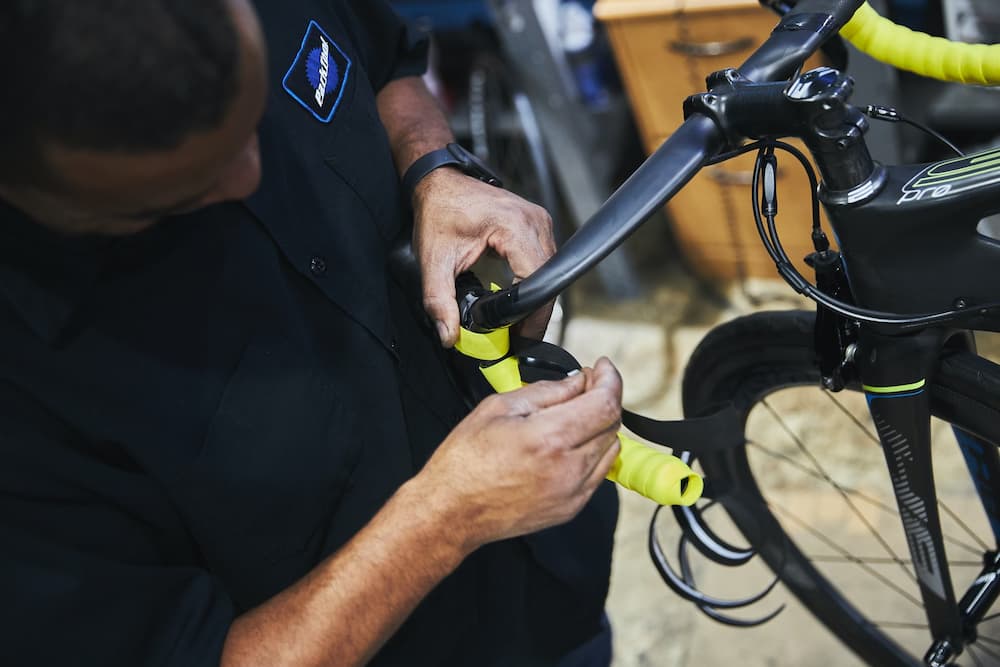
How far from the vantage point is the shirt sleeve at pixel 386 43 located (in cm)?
94

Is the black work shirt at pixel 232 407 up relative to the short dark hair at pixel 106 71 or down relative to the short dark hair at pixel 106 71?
down

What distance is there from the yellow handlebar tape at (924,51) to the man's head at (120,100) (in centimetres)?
63

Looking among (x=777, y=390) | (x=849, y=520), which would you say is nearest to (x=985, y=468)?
(x=777, y=390)

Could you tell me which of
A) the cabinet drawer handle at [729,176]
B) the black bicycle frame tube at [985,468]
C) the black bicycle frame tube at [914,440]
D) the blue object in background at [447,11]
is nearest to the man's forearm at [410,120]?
the black bicycle frame tube at [914,440]

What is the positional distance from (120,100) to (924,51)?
733 millimetres

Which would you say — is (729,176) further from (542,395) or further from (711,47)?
(542,395)

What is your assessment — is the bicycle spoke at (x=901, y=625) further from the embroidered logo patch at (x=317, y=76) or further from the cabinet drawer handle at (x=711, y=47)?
the cabinet drawer handle at (x=711, y=47)

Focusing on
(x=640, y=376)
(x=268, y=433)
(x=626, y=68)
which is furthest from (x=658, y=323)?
(x=268, y=433)

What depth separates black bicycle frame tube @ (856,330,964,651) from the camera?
83 centimetres

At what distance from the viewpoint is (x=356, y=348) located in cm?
82

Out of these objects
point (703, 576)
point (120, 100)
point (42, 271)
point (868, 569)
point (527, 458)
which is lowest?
point (703, 576)

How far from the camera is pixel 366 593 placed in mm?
706

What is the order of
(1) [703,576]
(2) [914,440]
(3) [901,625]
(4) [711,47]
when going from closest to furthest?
(2) [914,440] → (3) [901,625] → (1) [703,576] → (4) [711,47]

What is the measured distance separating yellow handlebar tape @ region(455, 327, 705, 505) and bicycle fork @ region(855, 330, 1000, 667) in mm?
249
